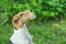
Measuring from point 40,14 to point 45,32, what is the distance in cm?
71

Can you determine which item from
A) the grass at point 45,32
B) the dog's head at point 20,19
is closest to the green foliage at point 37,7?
the grass at point 45,32

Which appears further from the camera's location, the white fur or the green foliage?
the green foliage

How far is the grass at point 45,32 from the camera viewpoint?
5586mm

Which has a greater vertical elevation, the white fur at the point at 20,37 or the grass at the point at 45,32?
the white fur at the point at 20,37

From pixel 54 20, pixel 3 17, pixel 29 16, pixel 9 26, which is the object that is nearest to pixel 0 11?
pixel 3 17

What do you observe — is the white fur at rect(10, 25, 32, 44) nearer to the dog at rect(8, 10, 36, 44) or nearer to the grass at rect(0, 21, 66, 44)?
the dog at rect(8, 10, 36, 44)

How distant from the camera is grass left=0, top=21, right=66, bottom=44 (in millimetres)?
5586

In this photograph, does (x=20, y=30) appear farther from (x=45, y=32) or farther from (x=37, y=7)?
(x=37, y=7)

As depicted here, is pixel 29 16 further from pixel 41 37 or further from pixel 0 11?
pixel 0 11

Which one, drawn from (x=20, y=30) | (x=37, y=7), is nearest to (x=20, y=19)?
(x=20, y=30)

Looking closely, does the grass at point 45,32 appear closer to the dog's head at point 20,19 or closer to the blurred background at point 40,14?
the blurred background at point 40,14

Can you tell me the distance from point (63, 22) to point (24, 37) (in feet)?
9.11

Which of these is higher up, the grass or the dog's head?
the dog's head

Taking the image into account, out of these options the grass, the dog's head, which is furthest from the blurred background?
the dog's head
